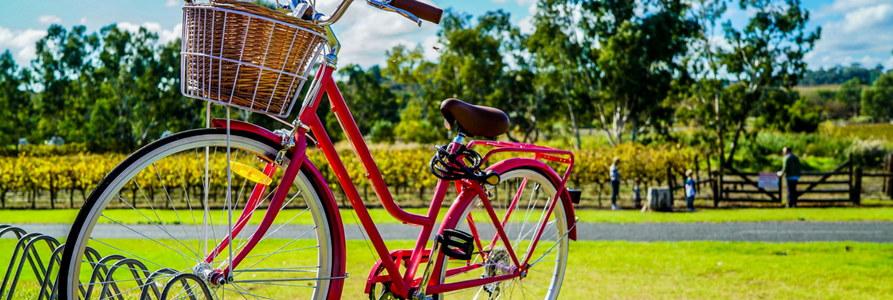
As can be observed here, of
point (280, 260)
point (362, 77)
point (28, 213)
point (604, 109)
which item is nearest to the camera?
point (280, 260)

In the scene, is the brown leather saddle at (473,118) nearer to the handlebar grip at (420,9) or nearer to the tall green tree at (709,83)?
the handlebar grip at (420,9)

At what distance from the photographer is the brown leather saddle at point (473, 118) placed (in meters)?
2.85

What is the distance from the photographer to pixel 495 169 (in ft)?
9.99

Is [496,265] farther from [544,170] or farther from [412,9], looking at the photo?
[412,9]

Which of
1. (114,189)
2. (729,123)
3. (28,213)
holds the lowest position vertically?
(28,213)

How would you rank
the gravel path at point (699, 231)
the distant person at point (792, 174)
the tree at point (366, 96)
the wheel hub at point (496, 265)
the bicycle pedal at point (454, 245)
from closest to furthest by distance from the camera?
the bicycle pedal at point (454, 245) → the wheel hub at point (496, 265) → the gravel path at point (699, 231) → the distant person at point (792, 174) → the tree at point (366, 96)

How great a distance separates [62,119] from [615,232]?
44051 millimetres

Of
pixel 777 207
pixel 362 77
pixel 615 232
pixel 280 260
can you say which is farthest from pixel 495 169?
pixel 362 77

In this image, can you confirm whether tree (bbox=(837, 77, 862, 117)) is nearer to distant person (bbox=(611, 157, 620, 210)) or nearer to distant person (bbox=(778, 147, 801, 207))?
distant person (bbox=(778, 147, 801, 207))

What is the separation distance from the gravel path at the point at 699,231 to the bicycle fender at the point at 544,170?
6998 millimetres

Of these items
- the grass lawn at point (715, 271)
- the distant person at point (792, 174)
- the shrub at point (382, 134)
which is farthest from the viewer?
the shrub at point (382, 134)

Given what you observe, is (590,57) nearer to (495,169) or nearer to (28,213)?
(28,213)

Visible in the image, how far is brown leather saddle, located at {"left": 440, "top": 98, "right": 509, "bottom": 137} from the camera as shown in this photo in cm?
285

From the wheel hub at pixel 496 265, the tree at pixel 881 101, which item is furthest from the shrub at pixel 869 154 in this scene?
the tree at pixel 881 101
